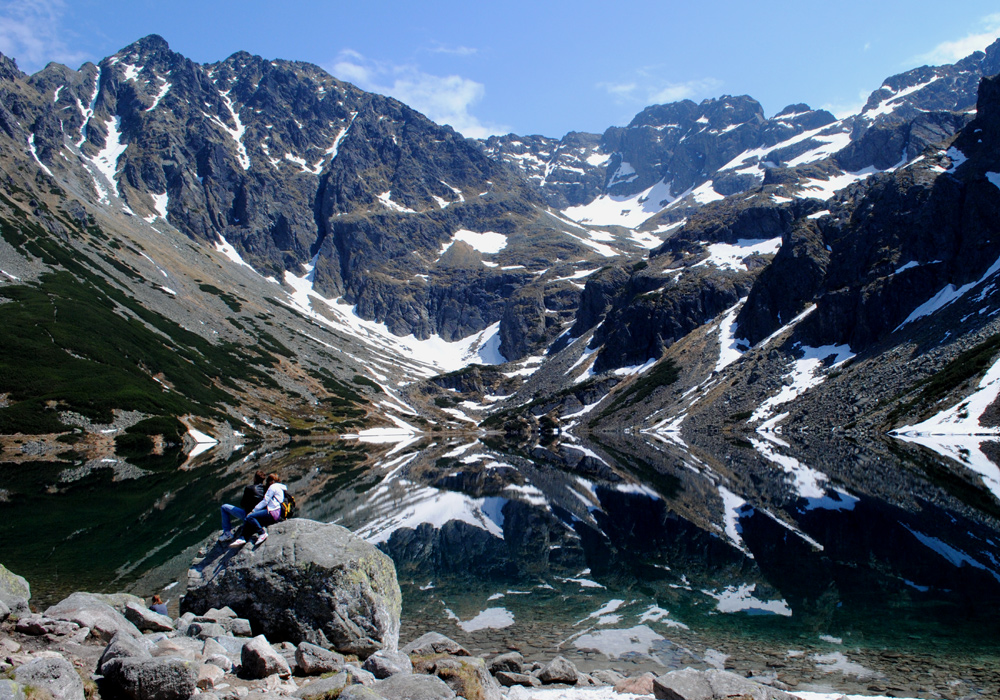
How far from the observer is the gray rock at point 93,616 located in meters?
11.0

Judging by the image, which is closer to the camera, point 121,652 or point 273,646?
point 121,652

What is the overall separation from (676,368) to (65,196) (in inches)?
7768

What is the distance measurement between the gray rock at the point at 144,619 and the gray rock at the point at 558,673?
9215 mm

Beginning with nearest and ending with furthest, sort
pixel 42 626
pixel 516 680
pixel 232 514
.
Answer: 1. pixel 42 626
2. pixel 516 680
3. pixel 232 514

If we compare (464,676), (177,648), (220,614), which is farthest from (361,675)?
(220,614)

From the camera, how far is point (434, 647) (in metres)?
15.8

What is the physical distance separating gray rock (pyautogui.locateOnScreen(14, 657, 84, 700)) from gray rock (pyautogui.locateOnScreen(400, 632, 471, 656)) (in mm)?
Result: 8877

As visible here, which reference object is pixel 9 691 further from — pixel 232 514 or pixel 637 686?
pixel 637 686

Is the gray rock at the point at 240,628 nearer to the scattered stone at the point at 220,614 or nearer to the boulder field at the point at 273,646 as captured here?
the boulder field at the point at 273,646

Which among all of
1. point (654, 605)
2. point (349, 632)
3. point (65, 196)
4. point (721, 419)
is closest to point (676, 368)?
point (721, 419)

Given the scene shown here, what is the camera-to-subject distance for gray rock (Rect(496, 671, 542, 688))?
47.7ft

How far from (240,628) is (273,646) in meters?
1.06

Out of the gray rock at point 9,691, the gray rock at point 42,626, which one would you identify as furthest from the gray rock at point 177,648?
the gray rock at point 9,691

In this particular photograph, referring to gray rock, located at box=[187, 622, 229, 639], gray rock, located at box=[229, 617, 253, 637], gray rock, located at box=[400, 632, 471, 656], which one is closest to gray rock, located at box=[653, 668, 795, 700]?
gray rock, located at box=[400, 632, 471, 656]
